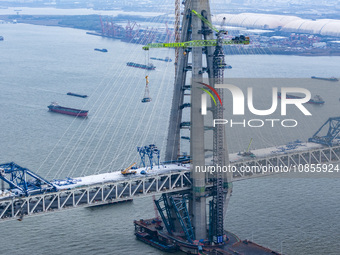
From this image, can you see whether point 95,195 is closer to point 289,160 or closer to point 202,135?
point 202,135

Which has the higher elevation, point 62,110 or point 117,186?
point 117,186

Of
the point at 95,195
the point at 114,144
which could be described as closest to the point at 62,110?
the point at 114,144

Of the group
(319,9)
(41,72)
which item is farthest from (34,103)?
(319,9)

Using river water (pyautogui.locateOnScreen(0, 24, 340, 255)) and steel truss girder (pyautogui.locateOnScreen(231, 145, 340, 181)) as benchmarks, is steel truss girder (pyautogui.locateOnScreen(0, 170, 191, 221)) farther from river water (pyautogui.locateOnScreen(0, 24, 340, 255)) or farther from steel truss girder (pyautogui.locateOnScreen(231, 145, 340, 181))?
steel truss girder (pyautogui.locateOnScreen(231, 145, 340, 181))

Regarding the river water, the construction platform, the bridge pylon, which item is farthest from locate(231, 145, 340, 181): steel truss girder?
the construction platform

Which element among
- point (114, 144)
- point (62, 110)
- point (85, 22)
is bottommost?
point (62, 110)

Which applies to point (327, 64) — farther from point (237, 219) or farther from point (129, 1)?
point (129, 1)

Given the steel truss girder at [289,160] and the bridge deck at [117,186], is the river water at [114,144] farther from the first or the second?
the bridge deck at [117,186]
